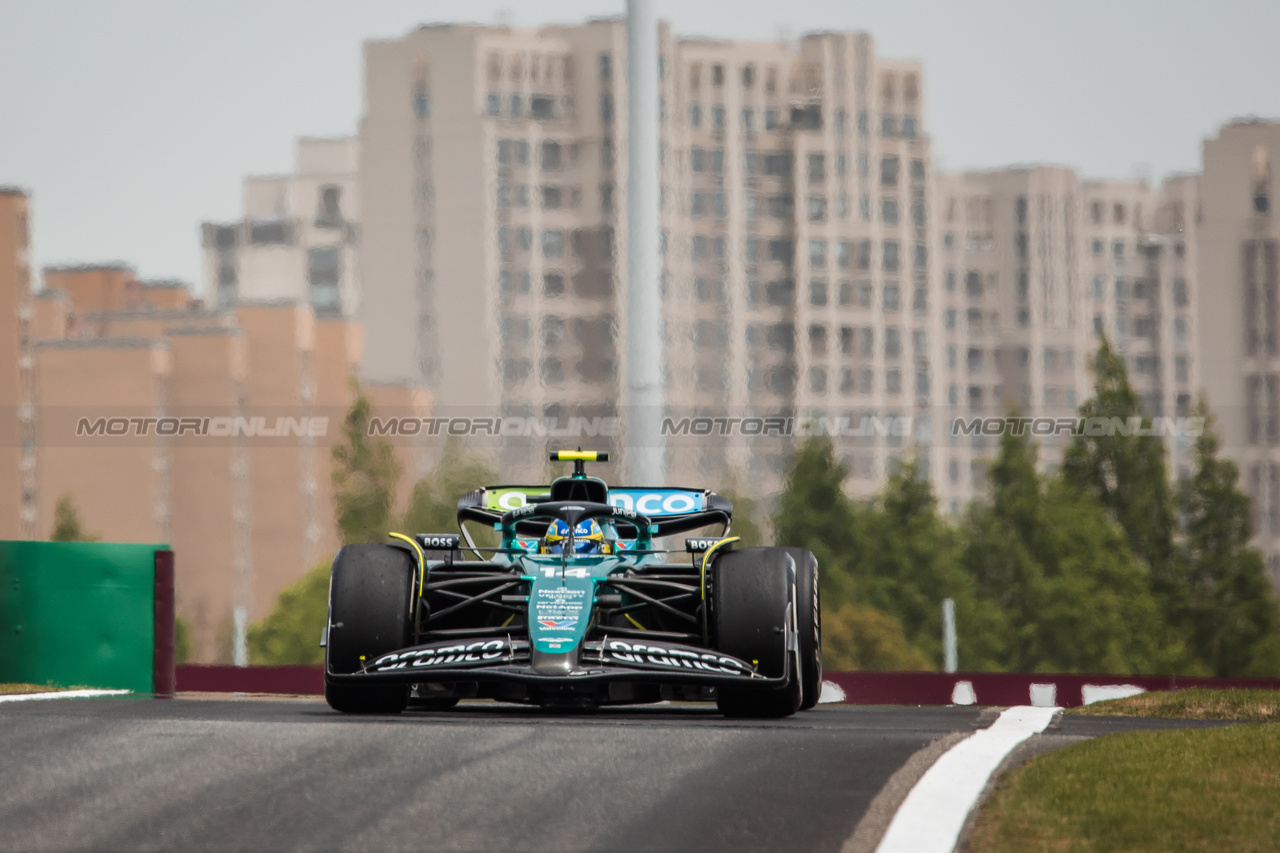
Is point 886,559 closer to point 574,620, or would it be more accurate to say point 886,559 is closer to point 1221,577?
point 1221,577

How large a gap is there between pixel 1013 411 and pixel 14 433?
45.5 m

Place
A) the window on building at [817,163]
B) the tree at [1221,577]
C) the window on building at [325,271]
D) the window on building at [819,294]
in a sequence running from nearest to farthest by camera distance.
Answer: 1. the tree at [1221,577]
2. the window on building at [819,294]
3. the window on building at [817,163]
4. the window on building at [325,271]

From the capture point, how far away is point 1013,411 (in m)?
82.4

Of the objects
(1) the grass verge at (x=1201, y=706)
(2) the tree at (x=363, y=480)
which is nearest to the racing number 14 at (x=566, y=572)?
(1) the grass verge at (x=1201, y=706)

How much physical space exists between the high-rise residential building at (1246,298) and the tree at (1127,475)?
166 ft

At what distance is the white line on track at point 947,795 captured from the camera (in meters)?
7.43

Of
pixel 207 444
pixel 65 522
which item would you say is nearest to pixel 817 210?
pixel 207 444

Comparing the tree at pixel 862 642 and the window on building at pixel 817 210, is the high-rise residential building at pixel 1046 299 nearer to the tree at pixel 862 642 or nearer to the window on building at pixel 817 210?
the window on building at pixel 817 210

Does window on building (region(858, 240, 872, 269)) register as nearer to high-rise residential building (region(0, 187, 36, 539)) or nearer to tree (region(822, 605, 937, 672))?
high-rise residential building (region(0, 187, 36, 539))

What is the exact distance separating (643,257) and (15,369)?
3034 inches

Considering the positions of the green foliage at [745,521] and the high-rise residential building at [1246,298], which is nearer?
the green foliage at [745,521]

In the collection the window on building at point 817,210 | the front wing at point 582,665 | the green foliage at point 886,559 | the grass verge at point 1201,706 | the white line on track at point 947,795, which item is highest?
the window on building at point 817,210

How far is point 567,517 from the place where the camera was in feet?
40.8

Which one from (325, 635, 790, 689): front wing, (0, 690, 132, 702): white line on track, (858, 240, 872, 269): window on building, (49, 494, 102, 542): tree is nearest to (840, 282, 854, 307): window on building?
(858, 240, 872, 269): window on building
